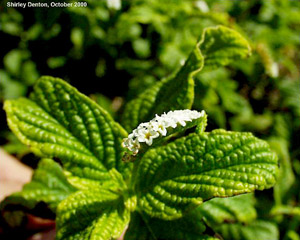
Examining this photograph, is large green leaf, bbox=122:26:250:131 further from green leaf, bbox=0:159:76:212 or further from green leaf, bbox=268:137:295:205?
green leaf, bbox=268:137:295:205

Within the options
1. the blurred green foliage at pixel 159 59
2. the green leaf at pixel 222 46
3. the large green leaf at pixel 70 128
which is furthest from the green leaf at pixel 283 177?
the large green leaf at pixel 70 128

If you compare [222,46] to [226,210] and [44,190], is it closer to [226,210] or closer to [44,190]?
[226,210]

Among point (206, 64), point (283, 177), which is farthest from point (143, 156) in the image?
point (283, 177)

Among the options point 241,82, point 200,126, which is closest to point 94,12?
point 241,82

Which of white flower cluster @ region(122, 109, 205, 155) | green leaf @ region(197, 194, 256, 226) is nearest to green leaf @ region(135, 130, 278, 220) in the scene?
white flower cluster @ region(122, 109, 205, 155)

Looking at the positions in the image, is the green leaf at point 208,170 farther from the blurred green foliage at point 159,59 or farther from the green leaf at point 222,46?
the blurred green foliage at point 159,59

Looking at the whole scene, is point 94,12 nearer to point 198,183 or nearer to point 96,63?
point 96,63

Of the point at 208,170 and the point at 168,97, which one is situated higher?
the point at 168,97
